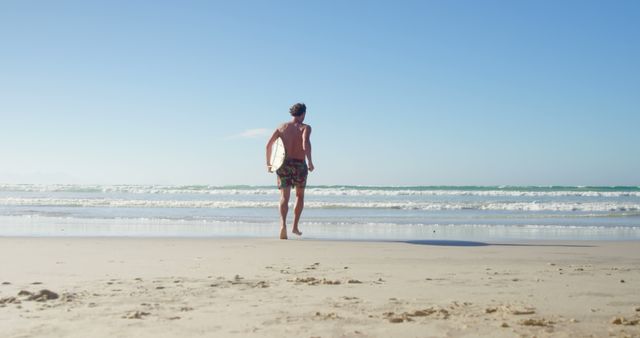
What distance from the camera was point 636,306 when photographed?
3.45 meters

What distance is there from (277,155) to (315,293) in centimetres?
493

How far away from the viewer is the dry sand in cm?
290

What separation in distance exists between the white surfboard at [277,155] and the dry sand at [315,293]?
205 centimetres

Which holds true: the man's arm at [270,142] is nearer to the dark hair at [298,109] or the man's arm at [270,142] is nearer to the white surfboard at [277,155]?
the white surfboard at [277,155]

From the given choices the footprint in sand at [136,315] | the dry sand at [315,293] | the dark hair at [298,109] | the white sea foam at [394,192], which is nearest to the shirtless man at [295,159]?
the dark hair at [298,109]

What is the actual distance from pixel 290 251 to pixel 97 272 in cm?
237

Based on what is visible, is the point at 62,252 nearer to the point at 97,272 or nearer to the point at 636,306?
the point at 97,272

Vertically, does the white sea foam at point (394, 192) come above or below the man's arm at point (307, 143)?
below

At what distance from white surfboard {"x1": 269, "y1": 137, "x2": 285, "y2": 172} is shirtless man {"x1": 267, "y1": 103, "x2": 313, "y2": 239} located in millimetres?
52

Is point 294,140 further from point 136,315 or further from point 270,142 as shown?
point 136,315

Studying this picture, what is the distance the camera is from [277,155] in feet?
28.2

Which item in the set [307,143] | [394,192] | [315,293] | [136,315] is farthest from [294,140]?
[394,192]

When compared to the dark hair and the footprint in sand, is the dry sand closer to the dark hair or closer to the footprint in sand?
the footprint in sand

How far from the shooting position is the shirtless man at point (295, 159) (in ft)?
27.6
